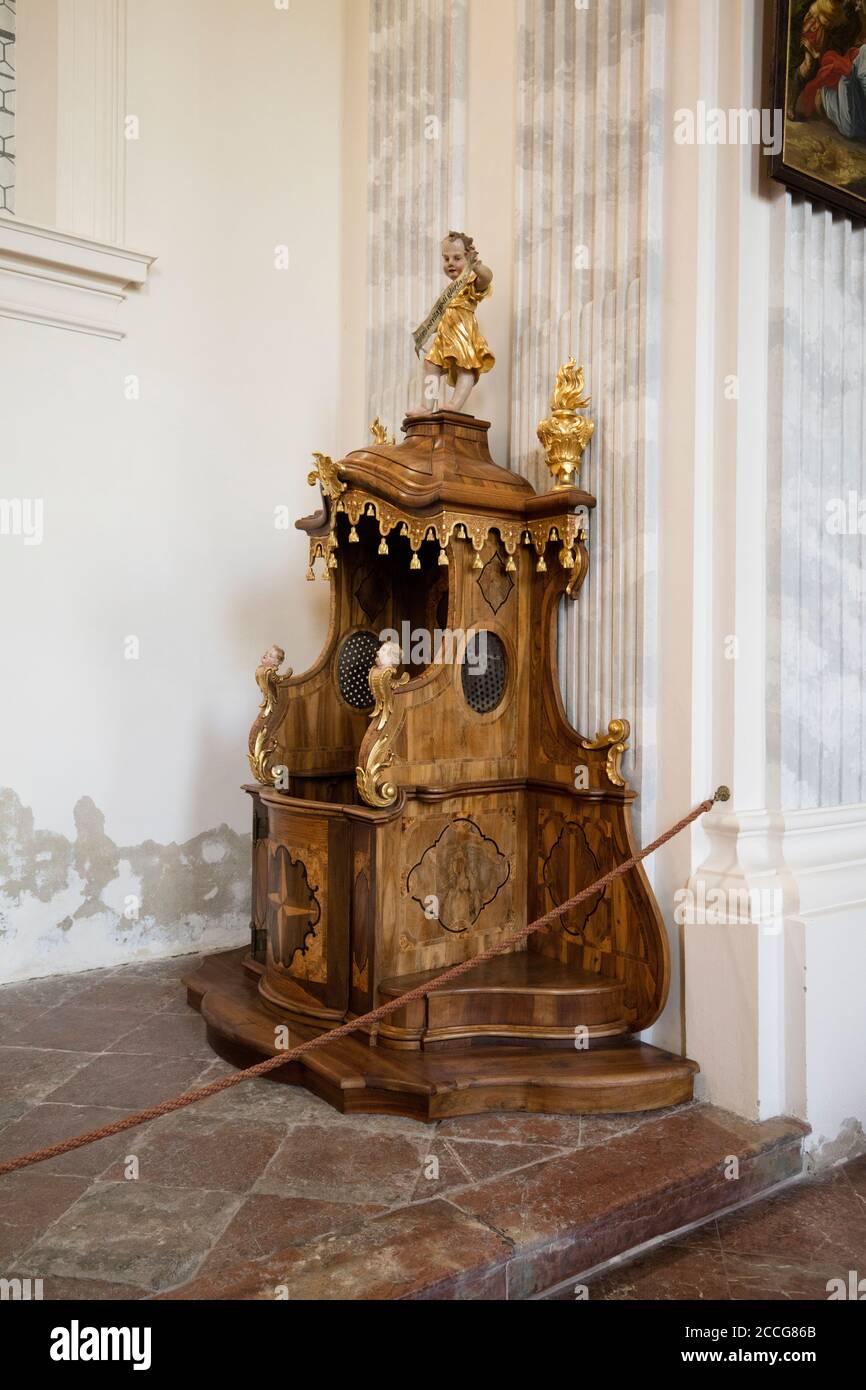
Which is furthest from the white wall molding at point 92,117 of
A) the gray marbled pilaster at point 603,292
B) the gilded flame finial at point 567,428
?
the gilded flame finial at point 567,428

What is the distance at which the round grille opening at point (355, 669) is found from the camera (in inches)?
186

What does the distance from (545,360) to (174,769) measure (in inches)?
112

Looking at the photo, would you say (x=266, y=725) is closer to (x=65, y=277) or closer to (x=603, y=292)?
(x=603, y=292)

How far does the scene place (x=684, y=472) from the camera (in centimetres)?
373

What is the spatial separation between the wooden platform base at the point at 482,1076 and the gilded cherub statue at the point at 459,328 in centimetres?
258

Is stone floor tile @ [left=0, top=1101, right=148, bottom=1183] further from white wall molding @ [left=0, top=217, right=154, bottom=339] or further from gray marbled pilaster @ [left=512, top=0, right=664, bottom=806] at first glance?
white wall molding @ [left=0, top=217, right=154, bottom=339]

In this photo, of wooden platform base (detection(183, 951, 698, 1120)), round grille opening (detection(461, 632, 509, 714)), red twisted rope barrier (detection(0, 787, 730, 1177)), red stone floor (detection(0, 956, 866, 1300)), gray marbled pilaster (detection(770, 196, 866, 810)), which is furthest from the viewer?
round grille opening (detection(461, 632, 509, 714))

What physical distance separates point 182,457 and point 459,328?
186cm

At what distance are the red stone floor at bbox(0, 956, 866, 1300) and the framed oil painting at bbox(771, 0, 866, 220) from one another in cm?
341

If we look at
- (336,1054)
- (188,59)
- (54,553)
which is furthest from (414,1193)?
(188,59)

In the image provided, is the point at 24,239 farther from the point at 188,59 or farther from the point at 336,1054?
the point at 336,1054

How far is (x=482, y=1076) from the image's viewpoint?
3.32 m

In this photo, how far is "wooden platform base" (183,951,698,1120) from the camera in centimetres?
329
